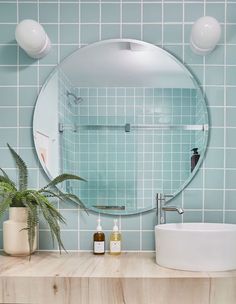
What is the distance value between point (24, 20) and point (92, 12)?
339 millimetres

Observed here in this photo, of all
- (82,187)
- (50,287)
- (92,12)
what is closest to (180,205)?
(82,187)

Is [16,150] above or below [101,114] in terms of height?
below

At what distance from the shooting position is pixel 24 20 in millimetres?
2154

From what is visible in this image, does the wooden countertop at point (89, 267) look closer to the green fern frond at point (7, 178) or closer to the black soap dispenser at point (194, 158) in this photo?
the green fern frond at point (7, 178)

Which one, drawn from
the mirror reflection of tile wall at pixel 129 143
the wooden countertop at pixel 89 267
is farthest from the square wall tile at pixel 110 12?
the wooden countertop at pixel 89 267

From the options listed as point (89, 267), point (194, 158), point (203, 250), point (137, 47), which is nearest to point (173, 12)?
point (137, 47)

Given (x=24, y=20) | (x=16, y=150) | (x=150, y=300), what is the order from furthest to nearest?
(x=16, y=150), (x=24, y=20), (x=150, y=300)

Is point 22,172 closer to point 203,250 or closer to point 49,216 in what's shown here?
point 49,216

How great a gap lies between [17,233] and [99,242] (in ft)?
1.19

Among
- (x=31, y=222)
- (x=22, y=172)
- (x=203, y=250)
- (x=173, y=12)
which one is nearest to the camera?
(x=203, y=250)

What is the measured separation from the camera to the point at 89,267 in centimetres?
189

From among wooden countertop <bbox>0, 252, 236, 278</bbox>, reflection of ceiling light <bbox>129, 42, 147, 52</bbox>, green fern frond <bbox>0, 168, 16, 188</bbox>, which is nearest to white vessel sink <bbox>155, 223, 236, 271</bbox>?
wooden countertop <bbox>0, 252, 236, 278</bbox>

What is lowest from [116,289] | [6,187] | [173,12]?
[116,289]

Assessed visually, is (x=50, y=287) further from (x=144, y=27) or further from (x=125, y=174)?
(x=144, y=27)
